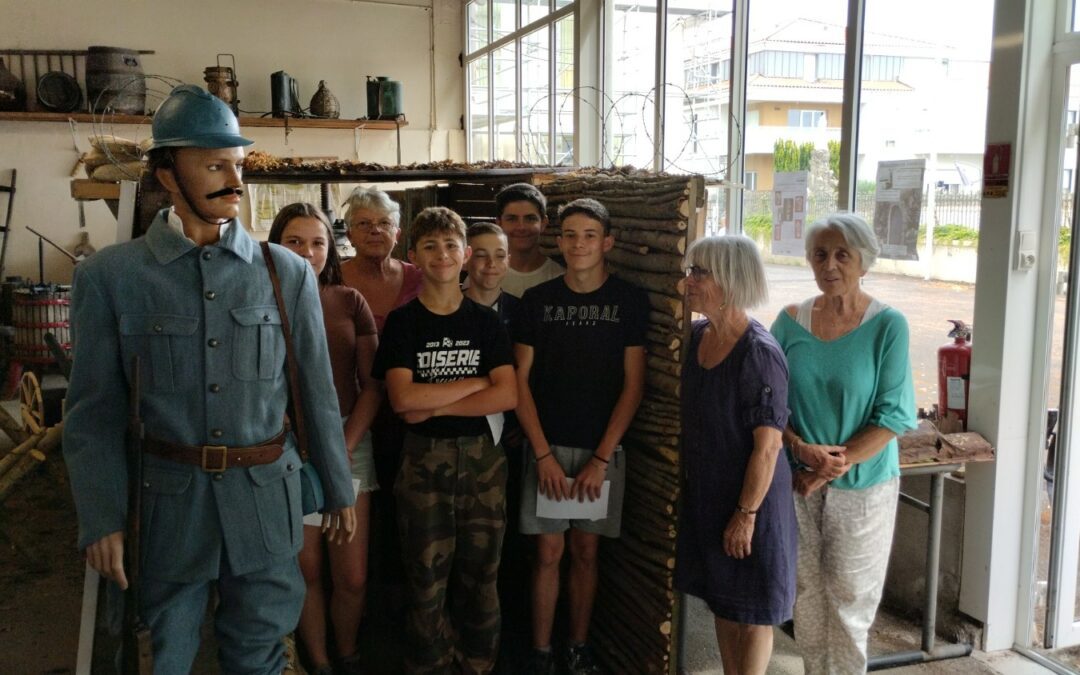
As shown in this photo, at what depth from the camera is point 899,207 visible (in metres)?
3.55

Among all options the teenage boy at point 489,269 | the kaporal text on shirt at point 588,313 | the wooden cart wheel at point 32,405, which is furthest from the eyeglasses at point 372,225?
the wooden cart wheel at point 32,405

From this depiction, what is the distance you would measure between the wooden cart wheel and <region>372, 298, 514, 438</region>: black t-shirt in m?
2.91

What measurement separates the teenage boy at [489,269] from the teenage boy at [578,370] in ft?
0.50

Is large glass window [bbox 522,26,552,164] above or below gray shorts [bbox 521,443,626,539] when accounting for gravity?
above

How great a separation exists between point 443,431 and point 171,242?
106 centimetres

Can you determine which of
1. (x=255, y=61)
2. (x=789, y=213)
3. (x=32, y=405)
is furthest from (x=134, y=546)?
(x=255, y=61)

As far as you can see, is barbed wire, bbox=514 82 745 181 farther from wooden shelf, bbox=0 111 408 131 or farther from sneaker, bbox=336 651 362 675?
wooden shelf, bbox=0 111 408 131

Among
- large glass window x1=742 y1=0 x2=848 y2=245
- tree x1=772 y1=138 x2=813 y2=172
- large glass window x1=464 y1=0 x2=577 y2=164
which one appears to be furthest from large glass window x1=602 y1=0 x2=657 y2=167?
tree x1=772 y1=138 x2=813 y2=172

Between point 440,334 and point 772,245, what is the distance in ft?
7.19

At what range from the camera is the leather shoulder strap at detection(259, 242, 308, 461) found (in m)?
2.07

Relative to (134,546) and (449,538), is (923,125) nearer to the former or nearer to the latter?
(449,538)

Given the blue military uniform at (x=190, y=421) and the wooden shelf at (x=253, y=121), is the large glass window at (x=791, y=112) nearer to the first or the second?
the blue military uniform at (x=190, y=421)

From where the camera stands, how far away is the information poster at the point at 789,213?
4074 millimetres

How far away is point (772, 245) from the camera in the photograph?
4.24 meters
